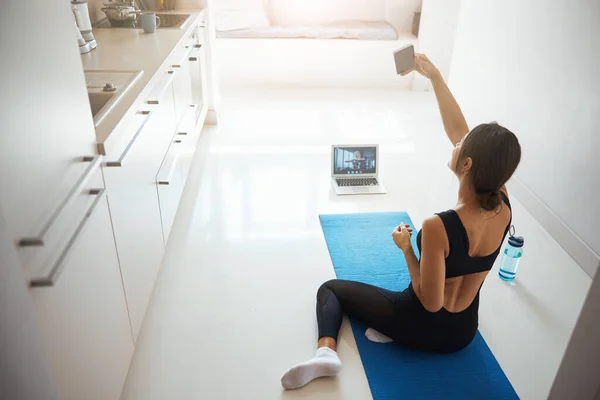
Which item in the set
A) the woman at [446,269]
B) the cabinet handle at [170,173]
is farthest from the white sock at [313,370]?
the cabinet handle at [170,173]

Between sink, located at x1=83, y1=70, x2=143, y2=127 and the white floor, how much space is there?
82 centimetres

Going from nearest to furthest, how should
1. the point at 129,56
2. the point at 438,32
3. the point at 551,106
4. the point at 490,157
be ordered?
1. the point at 490,157
2. the point at 129,56
3. the point at 551,106
4. the point at 438,32

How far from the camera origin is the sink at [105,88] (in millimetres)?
1698

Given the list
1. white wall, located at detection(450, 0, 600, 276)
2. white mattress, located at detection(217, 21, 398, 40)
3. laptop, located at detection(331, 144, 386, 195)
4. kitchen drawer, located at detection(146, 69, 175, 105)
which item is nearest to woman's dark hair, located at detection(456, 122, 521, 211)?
white wall, located at detection(450, 0, 600, 276)

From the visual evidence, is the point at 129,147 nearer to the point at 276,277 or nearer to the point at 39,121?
the point at 39,121

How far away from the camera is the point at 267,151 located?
3557 mm

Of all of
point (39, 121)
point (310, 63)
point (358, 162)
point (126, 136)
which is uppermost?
point (39, 121)

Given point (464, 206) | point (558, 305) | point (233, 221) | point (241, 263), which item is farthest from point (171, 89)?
point (558, 305)

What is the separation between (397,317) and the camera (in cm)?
181

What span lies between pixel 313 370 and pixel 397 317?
36cm

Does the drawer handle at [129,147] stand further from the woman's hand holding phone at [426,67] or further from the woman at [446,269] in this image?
the woman's hand holding phone at [426,67]

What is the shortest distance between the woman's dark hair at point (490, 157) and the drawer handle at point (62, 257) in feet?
3.43

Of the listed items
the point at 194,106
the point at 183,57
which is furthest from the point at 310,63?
the point at 183,57

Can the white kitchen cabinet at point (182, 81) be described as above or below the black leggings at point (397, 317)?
above
